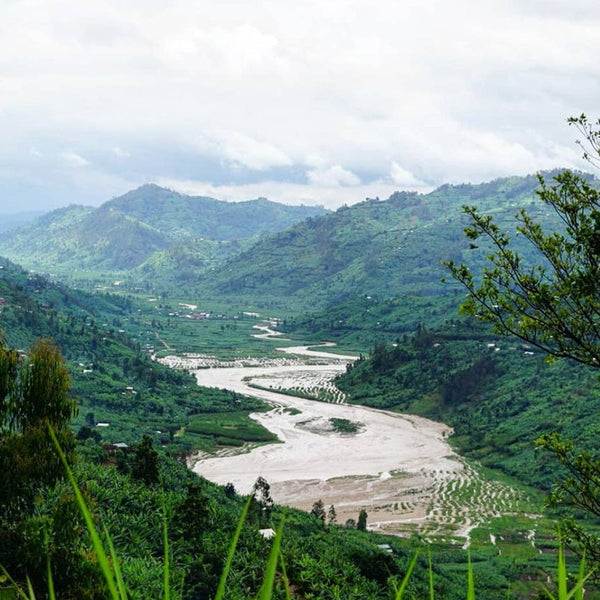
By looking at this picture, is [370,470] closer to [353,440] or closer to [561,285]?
[353,440]

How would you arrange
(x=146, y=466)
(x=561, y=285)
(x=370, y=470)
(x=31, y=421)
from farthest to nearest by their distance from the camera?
1. (x=370, y=470)
2. (x=146, y=466)
3. (x=31, y=421)
4. (x=561, y=285)

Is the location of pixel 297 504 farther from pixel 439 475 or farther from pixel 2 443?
pixel 2 443

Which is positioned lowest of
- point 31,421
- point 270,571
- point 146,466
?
point 146,466

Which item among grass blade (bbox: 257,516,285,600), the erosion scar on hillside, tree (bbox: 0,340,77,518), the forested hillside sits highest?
grass blade (bbox: 257,516,285,600)

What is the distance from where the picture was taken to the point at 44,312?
6545 inches

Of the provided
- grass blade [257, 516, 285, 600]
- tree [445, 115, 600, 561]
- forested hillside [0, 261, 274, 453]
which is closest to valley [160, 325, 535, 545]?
forested hillside [0, 261, 274, 453]

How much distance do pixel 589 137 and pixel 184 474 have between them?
2118 inches

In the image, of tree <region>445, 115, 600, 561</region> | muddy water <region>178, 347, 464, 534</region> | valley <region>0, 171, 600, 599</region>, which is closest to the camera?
tree <region>445, 115, 600, 561</region>

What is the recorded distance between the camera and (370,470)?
90125 mm

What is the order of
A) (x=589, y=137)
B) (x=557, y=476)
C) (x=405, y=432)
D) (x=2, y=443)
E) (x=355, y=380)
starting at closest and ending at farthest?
(x=589, y=137)
(x=2, y=443)
(x=557, y=476)
(x=405, y=432)
(x=355, y=380)

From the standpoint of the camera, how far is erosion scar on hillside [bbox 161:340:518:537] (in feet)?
244

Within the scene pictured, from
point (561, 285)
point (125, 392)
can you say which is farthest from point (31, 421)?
point (125, 392)

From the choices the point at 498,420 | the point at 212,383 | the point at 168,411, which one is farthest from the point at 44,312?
the point at 498,420

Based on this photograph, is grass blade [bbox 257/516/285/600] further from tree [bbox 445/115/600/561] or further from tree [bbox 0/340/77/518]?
tree [bbox 0/340/77/518]
